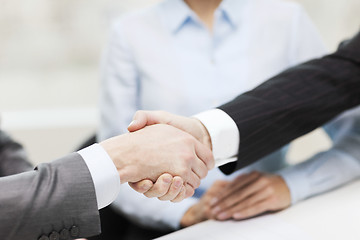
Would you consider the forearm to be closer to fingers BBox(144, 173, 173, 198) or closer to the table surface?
the table surface

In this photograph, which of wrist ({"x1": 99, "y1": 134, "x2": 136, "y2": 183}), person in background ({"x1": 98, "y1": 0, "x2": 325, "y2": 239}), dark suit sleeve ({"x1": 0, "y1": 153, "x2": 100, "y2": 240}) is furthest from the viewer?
person in background ({"x1": 98, "y1": 0, "x2": 325, "y2": 239})

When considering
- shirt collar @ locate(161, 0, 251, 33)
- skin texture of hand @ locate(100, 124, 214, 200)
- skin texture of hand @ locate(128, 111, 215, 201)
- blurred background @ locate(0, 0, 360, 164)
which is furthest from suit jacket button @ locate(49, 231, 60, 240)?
blurred background @ locate(0, 0, 360, 164)

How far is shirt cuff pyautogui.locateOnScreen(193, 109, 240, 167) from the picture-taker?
1.01 meters

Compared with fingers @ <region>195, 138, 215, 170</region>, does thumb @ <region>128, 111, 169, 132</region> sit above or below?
above

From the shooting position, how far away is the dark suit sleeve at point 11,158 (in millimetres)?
1297

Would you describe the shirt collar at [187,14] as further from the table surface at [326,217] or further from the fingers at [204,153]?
the table surface at [326,217]

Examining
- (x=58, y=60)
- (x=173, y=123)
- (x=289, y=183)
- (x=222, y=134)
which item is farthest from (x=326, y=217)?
(x=58, y=60)

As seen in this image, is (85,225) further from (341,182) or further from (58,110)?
(58,110)

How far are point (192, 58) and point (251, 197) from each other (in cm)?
46

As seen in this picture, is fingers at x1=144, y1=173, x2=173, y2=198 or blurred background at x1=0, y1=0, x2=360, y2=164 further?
blurred background at x1=0, y1=0, x2=360, y2=164

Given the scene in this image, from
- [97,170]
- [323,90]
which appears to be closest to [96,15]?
[323,90]

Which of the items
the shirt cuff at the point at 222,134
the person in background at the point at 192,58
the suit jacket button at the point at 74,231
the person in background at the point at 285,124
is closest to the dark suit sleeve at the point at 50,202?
the suit jacket button at the point at 74,231

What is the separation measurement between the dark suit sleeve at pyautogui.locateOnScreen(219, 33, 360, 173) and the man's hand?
0.08 meters

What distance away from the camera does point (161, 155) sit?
0.95 metres
